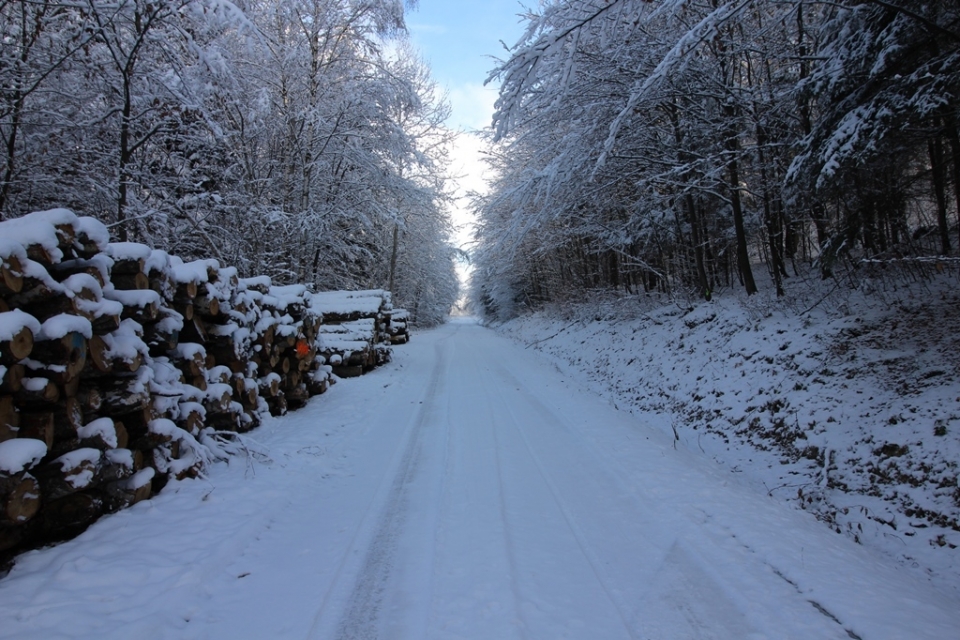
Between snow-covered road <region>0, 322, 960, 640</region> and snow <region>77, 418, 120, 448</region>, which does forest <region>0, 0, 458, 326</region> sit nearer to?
snow <region>77, 418, 120, 448</region>

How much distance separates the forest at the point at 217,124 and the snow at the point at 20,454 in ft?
14.5

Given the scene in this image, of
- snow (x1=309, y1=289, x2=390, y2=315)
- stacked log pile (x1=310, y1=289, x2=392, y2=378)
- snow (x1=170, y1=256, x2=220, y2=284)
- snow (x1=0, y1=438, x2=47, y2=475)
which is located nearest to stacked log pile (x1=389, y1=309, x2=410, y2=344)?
stacked log pile (x1=310, y1=289, x2=392, y2=378)

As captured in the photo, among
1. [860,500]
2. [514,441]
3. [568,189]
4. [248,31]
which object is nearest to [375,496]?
[514,441]

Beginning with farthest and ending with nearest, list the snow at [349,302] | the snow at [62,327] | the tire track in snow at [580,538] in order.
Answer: the snow at [349,302], the snow at [62,327], the tire track in snow at [580,538]

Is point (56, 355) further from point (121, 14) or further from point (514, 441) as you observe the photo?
point (121, 14)

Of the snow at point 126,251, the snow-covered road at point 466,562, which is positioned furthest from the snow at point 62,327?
the snow-covered road at point 466,562

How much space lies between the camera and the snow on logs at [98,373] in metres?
2.83

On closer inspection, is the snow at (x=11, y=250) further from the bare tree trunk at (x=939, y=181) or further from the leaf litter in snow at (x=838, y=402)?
the bare tree trunk at (x=939, y=181)

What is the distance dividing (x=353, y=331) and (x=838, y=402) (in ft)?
32.1

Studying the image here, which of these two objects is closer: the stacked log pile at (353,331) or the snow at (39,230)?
the snow at (39,230)

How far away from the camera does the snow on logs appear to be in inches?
111

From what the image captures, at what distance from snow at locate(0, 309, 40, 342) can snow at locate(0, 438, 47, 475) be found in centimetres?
65

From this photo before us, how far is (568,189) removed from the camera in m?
9.03

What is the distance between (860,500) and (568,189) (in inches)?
273
